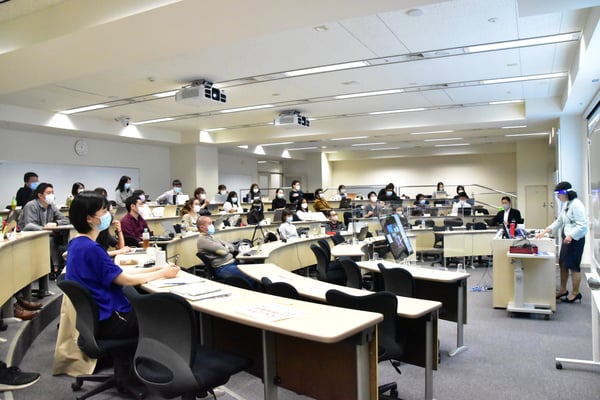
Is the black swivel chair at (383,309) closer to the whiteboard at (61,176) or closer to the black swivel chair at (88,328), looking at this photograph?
the black swivel chair at (88,328)

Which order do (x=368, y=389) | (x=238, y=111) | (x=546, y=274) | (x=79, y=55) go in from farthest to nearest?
(x=238, y=111) < (x=546, y=274) < (x=79, y=55) < (x=368, y=389)

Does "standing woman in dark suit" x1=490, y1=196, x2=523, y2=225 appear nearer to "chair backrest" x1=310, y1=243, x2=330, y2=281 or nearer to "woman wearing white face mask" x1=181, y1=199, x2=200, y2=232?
"chair backrest" x1=310, y1=243, x2=330, y2=281

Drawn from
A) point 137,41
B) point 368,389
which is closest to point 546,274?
point 368,389

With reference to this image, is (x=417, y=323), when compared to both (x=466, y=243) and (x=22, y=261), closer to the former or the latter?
(x=22, y=261)

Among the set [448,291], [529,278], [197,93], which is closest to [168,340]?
[448,291]

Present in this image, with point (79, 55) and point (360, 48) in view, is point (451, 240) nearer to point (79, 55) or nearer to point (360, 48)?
point (360, 48)

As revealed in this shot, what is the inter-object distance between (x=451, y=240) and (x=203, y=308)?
6.70 meters

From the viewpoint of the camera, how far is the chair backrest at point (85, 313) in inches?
98.6

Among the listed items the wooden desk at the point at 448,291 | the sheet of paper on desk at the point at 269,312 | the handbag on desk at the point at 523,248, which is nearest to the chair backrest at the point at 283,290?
the sheet of paper on desk at the point at 269,312

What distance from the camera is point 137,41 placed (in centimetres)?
429

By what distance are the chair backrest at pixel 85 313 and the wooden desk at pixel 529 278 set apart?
462cm

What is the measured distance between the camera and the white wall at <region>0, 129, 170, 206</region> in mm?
9156

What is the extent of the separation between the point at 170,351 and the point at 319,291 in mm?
1236

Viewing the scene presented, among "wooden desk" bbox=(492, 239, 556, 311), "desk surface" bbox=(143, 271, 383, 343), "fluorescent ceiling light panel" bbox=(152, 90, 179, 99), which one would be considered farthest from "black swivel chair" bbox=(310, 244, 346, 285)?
"fluorescent ceiling light panel" bbox=(152, 90, 179, 99)
